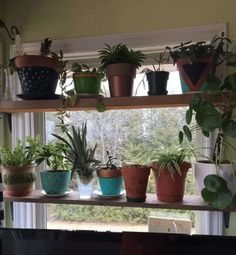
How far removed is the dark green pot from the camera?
4.40 ft

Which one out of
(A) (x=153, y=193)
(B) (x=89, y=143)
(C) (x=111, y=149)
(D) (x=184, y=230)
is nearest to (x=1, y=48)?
(B) (x=89, y=143)

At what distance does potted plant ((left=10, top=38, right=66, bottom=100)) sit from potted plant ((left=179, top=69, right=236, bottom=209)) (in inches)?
24.0

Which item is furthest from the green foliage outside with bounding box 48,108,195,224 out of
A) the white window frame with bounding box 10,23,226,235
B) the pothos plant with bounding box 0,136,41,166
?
the pothos plant with bounding box 0,136,41,166

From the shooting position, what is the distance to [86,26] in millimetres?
1545

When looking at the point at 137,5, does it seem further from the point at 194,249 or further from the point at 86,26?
the point at 194,249

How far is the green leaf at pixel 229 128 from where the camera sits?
1.10 m

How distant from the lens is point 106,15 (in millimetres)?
Answer: 1520

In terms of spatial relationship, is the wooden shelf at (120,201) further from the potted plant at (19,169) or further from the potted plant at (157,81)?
the potted plant at (157,81)

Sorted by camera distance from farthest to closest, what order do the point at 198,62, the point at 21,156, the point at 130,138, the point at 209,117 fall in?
the point at 130,138
the point at 21,156
the point at 198,62
the point at 209,117

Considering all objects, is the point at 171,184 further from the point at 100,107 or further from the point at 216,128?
the point at 100,107

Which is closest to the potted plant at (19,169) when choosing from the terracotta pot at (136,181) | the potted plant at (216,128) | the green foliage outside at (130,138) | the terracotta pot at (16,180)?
the terracotta pot at (16,180)

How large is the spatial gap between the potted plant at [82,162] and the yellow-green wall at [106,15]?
0.52m

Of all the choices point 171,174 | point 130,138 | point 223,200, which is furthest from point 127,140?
point 223,200

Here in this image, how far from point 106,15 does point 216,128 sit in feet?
2.57
